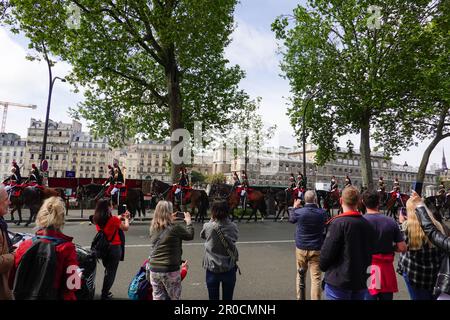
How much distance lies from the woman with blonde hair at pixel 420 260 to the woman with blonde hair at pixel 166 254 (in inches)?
111

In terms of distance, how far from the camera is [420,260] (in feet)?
14.2

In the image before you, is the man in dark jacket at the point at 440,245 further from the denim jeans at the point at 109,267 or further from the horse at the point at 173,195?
the horse at the point at 173,195

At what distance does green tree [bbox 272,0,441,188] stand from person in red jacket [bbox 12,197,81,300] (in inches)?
948

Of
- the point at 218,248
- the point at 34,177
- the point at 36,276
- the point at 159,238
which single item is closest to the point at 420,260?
the point at 218,248

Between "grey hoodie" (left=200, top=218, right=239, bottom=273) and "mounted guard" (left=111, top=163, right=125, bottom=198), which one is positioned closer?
"grey hoodie" (left=200, top=218, right=239, bottom=273)

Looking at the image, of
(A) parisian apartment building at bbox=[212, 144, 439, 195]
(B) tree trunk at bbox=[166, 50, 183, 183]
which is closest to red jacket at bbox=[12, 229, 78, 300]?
(B) tree trunk at bbox=[166, 50, 183, 183]

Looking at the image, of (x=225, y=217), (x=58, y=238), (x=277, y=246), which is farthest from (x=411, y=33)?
(x=58, y=238)

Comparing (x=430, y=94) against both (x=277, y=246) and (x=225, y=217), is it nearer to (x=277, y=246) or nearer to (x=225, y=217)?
(x=277, y=246)

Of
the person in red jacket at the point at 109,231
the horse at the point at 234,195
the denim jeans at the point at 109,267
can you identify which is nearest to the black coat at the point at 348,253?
the person in red jacket at the point at 109,231

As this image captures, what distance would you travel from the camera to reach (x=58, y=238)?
305cm

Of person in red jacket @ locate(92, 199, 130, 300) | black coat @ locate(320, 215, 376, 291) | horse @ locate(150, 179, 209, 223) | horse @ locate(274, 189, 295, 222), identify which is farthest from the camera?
horse @ locate(274, 189, 295, 222)

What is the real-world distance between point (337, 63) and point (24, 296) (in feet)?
88.7

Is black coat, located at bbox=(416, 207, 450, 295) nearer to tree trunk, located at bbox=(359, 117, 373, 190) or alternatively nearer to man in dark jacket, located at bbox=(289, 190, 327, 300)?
man in dark jacket, located at bbox=(289, 190, 327, 300)

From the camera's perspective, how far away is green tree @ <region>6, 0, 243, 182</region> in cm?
1816
